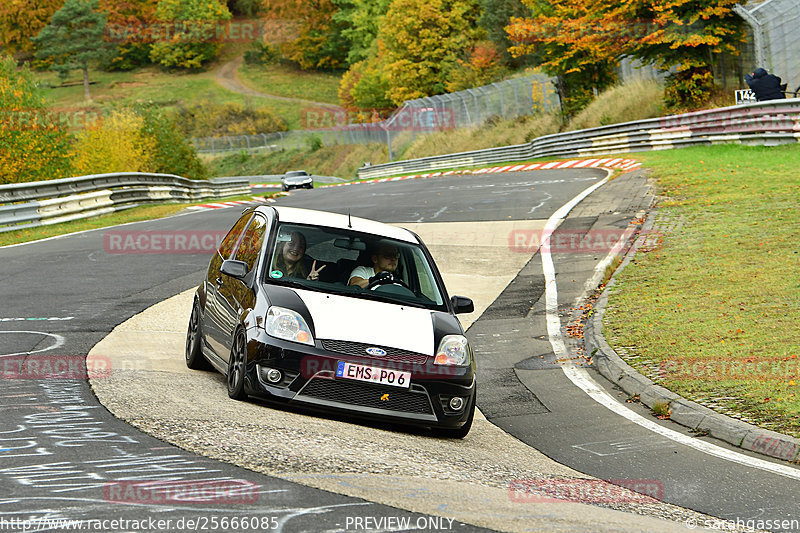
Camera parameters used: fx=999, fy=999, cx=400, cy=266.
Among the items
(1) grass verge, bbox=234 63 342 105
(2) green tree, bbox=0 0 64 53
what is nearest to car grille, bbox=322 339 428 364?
(1) grass verge, bbox=234 63 342 105

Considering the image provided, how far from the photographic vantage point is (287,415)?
7.42 meters

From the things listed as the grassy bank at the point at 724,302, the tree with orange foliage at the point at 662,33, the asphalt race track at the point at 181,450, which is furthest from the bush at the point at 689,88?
the asphalt race track at the point at 181,450

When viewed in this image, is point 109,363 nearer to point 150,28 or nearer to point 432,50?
point 432,50

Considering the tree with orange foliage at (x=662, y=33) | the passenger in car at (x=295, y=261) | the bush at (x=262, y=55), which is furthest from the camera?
the bush at (x=262, y=55)

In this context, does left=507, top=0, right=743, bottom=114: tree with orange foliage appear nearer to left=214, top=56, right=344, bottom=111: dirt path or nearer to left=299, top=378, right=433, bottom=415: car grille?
left=299, top=378, right=433, bottom=415: car grille

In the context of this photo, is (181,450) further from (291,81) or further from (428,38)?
(291,81)

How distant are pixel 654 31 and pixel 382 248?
34071 millimetres

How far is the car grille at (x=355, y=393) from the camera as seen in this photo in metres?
7.34

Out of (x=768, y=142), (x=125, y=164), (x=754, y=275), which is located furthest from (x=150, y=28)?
(x=754, y=275)

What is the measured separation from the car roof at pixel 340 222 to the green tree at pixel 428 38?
72.7m

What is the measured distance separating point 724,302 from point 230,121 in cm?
10358

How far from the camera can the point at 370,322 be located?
7.72 metres

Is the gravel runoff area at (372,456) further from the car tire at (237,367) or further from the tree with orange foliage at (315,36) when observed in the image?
the tree with orange foliage at (315,36)

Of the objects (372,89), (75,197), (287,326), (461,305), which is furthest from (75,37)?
(287,326)
